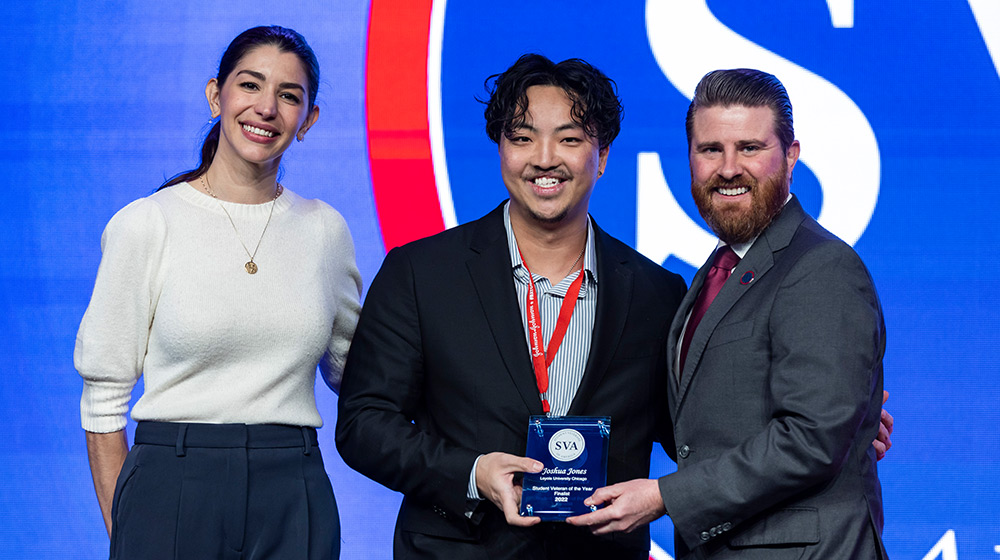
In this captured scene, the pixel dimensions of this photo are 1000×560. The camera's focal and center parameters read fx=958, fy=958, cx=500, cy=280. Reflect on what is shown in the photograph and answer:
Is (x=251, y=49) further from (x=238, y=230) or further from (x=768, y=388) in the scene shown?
(x=768, y=388)

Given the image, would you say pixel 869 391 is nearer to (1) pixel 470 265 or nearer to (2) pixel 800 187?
(1) pixel 470 265

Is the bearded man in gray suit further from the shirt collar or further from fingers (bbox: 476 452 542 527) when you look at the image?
the shirt collar

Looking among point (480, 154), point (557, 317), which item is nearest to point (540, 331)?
point (557, 317)

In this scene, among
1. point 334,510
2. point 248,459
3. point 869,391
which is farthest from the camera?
point 334,510

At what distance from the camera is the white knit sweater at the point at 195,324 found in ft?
7.46

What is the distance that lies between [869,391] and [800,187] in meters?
1.87

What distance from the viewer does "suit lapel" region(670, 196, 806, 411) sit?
7.20ft

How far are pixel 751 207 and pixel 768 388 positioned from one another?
0.45m

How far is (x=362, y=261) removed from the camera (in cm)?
383

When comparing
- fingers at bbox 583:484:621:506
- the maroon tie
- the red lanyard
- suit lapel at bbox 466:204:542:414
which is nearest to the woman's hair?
suit lapel at bbox 466:204:542:414

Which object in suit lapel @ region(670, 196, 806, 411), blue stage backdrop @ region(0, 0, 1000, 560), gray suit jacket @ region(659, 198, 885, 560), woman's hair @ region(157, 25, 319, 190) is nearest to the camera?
gray suit jacket @ region(659, 198, 885, 560)

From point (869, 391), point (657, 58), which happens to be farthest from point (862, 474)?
point (657, 58)

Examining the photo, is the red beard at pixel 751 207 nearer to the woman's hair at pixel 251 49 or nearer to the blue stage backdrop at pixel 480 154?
the woman's hair at pixel 251 49

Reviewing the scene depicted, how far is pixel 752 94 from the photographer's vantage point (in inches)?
91.3
